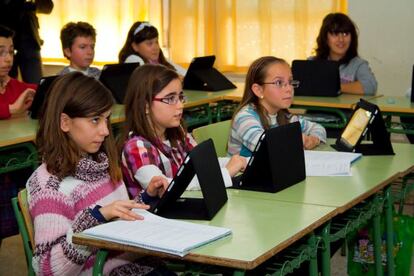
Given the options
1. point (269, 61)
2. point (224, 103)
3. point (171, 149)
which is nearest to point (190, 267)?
point (171, 149)

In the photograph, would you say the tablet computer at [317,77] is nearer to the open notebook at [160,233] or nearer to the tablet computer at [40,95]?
the tablet computer at [40,95]

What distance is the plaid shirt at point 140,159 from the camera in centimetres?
260

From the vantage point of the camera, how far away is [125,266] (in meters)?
2.24

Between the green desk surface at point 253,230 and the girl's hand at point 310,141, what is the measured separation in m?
0.92

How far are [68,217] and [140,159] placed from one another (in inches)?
20.2

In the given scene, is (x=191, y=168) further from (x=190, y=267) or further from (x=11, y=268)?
(x=11, y=268)

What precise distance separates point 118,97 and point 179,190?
2.40 metres

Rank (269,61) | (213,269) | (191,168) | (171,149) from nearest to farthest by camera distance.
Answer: (213,269) < (191,168) < (171,149) < (269,61)

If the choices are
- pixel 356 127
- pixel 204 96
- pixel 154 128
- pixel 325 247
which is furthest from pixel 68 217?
pixel 204 96

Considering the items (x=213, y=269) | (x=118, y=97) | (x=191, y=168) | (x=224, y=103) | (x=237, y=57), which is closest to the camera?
(x=213, y=269)

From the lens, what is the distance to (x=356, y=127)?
3.24 metres

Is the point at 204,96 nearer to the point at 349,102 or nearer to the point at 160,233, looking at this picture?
the point at 349,102

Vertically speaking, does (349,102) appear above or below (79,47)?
below

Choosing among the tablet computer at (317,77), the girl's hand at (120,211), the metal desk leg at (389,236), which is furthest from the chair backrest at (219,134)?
the tablet computer at (317,77)
